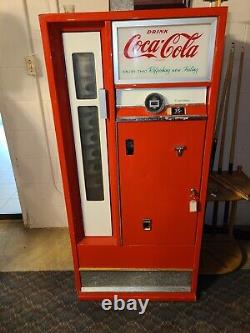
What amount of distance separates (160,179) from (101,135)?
1.35ft

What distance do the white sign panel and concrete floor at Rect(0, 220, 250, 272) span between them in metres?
1.59

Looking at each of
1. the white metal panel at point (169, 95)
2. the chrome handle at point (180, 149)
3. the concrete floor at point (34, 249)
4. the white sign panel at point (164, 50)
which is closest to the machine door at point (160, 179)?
the chrome handle at point (180, 149)

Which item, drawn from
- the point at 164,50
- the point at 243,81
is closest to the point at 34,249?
the point at 164,50

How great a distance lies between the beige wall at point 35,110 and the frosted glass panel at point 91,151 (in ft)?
2.59

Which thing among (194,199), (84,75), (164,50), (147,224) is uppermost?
(164,50)

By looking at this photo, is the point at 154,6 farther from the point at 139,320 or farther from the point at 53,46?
the point at 139,320

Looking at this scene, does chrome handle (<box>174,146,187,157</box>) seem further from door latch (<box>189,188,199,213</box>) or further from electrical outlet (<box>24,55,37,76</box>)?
electrical outlet (<box>24,55,37,76</box>)

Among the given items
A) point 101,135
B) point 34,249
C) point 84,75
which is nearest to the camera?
point 84,75

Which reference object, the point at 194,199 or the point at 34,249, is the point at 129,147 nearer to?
the point at 194,199

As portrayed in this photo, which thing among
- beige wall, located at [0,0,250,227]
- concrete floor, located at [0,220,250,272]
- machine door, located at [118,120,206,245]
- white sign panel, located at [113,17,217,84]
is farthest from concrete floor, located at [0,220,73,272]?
white sign panel, located at [113,17,217,84]

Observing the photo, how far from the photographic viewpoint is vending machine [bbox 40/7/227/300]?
1381 millimetres

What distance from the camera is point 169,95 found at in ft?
4.86

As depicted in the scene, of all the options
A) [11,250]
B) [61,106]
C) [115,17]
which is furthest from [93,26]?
[11,250]

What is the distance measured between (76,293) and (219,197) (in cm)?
120
